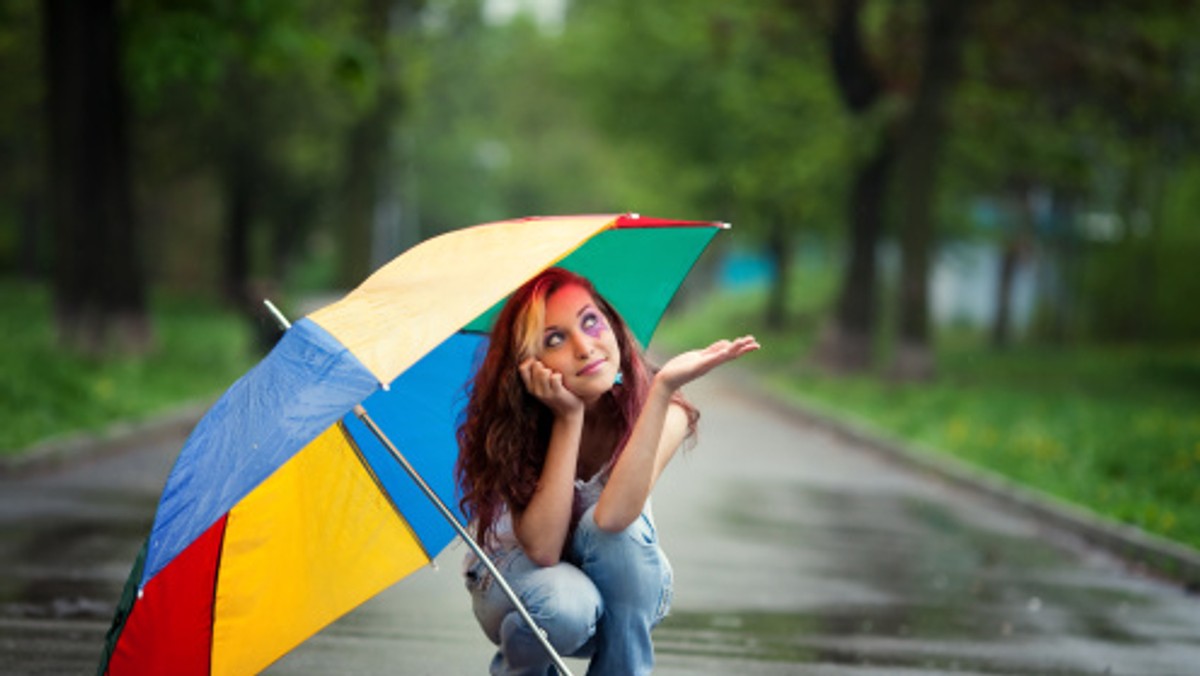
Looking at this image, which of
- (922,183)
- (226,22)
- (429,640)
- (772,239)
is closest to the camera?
(429,640)

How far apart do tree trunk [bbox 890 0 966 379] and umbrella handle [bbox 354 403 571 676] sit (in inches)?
937

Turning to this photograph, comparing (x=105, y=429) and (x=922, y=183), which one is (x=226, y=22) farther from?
(x=922, y=183)

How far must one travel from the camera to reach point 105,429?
55.9 feet

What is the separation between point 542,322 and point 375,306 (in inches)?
16.3

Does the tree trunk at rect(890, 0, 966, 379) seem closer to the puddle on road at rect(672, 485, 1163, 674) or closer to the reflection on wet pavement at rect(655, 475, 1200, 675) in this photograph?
the puddle on road at rect(672, 485, 1163, 674)

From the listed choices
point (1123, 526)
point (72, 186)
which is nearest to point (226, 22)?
point (72, 186)

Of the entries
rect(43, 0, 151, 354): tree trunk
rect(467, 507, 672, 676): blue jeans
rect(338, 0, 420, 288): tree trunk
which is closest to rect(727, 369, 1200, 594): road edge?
rect(467, 507, 672, 676): blue jeans

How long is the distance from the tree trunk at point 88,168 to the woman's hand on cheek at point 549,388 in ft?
63.2

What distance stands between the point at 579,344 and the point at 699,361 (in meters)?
0.36

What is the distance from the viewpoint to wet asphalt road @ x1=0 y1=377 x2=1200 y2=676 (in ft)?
25.7

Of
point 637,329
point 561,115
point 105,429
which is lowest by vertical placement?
point 561,115

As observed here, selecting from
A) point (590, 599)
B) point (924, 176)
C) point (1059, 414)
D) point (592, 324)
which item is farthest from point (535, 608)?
point (924, 176)

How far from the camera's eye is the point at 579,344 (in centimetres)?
504

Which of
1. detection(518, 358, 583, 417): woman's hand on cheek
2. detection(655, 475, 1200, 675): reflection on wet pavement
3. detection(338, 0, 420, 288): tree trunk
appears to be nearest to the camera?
detection(518, 358, 583, 417): woman's hand on cheek
